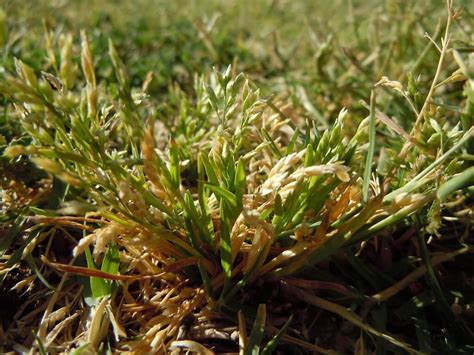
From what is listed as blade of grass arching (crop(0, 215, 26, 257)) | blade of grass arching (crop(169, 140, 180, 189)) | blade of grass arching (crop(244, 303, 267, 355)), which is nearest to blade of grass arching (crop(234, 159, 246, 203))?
blade of grass arching (crop(169, 140, 180, 189))

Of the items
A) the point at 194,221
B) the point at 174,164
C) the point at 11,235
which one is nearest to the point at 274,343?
the point at 194,221

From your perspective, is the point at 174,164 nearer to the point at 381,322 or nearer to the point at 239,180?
the point at 239,180

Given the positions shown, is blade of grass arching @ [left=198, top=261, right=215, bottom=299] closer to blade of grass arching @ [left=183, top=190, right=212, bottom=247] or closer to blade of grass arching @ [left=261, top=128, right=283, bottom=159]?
blade of grass arching @ [left=183, top=190, right=212, bottom=247]

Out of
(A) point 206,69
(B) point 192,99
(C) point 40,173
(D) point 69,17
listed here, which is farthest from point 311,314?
(D) point 69,17

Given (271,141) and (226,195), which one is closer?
(226,195)

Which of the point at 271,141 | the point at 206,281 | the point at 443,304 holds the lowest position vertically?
the point at 443,304

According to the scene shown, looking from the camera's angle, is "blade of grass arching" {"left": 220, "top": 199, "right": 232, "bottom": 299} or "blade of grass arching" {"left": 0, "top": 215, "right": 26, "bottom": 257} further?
"blade of grass arching" {"left": 0, "top": 215, "right": 26, "bottom": 257}

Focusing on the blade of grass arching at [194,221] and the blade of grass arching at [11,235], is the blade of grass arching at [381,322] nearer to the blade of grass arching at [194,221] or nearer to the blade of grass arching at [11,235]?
the blade of grass arching at [194,221]

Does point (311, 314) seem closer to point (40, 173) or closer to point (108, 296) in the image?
point (108, 296)
